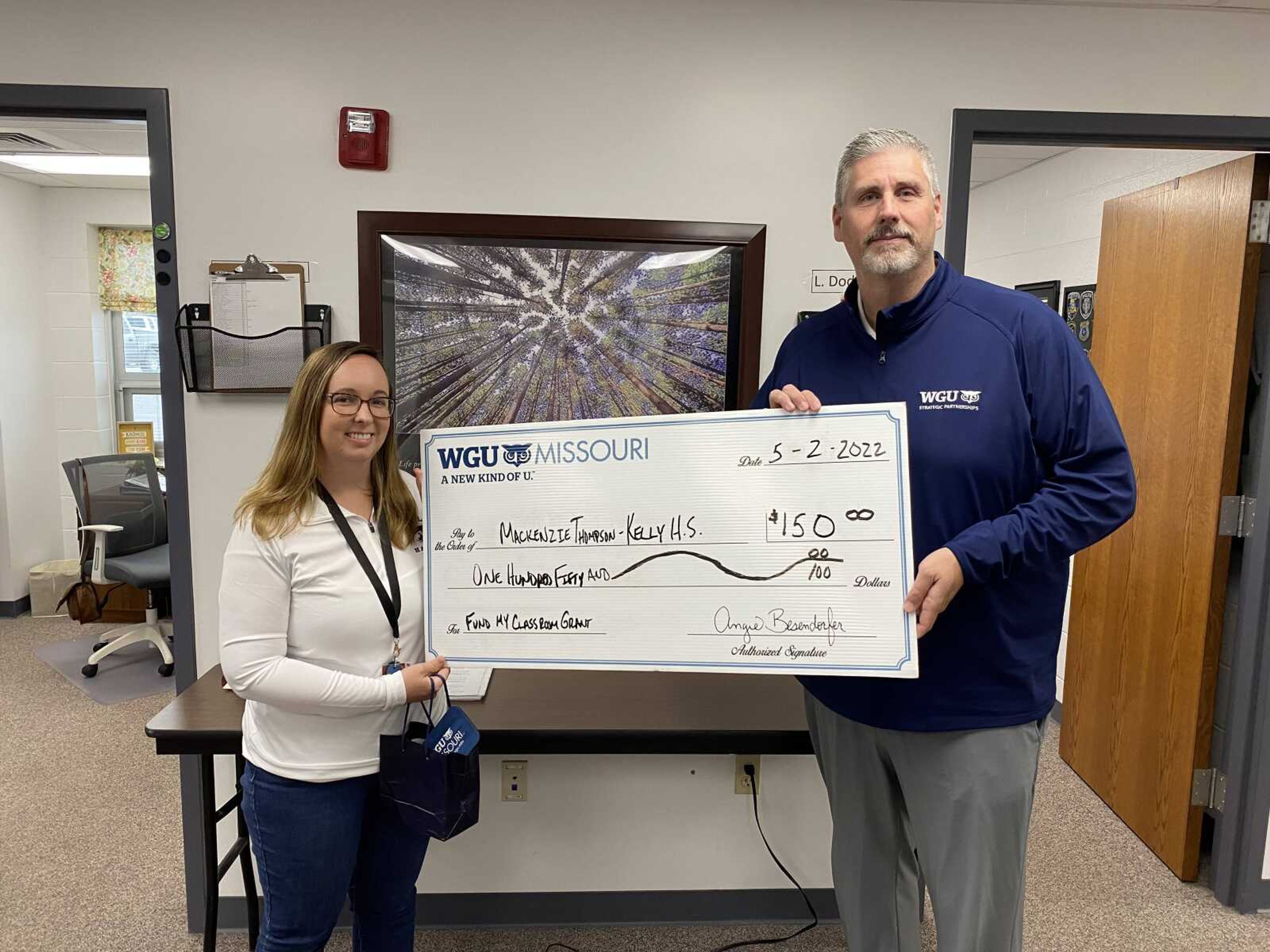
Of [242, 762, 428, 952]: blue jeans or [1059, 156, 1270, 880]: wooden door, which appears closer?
[242, 762, 428, 952]: blue jeans

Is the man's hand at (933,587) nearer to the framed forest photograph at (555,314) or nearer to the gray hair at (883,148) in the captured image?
the gray hair at (883,148)

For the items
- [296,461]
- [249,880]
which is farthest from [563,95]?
[249,880]

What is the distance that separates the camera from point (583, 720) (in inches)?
71.6

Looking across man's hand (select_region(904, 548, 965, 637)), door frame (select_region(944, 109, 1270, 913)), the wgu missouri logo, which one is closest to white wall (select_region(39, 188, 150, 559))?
door frame (select_region(944, 109, 1270, 913))

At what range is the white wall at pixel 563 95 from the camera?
201 cm

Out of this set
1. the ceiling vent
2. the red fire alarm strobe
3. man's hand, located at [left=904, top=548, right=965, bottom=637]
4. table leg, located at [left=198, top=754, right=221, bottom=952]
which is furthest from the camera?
the ceiling vent

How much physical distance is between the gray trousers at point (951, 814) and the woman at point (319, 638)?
78cm

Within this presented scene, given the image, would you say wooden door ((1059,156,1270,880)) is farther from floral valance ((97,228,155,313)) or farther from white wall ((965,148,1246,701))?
floral valance ((97,228,155,313))

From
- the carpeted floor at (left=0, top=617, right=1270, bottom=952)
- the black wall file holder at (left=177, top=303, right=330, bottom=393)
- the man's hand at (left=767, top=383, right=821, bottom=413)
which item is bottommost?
the carpeted floor at (left=0, top=617, right=1270, bottom=952)

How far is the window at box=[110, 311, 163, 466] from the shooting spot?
206 inches

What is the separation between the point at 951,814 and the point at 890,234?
0.94 meters

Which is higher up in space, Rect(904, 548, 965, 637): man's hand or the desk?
Rect(904, 548, 965, 637): man's hand

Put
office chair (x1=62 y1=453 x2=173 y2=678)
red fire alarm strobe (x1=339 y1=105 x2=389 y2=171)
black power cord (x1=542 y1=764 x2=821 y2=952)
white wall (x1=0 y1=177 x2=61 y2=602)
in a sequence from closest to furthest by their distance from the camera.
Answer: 1. red fire alarm strobe (x1=339 y1=105 x2=389 y2=171)
2. black power cord (x1=542 y1=764 x2=821 y2=952)
3. office chair (x1=62 y1=453 x2=173 y2=678)
4. white wall (x1=0 y1=177 x2=61 y2=602)

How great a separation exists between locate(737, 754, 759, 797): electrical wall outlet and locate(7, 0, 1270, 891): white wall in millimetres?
1140
